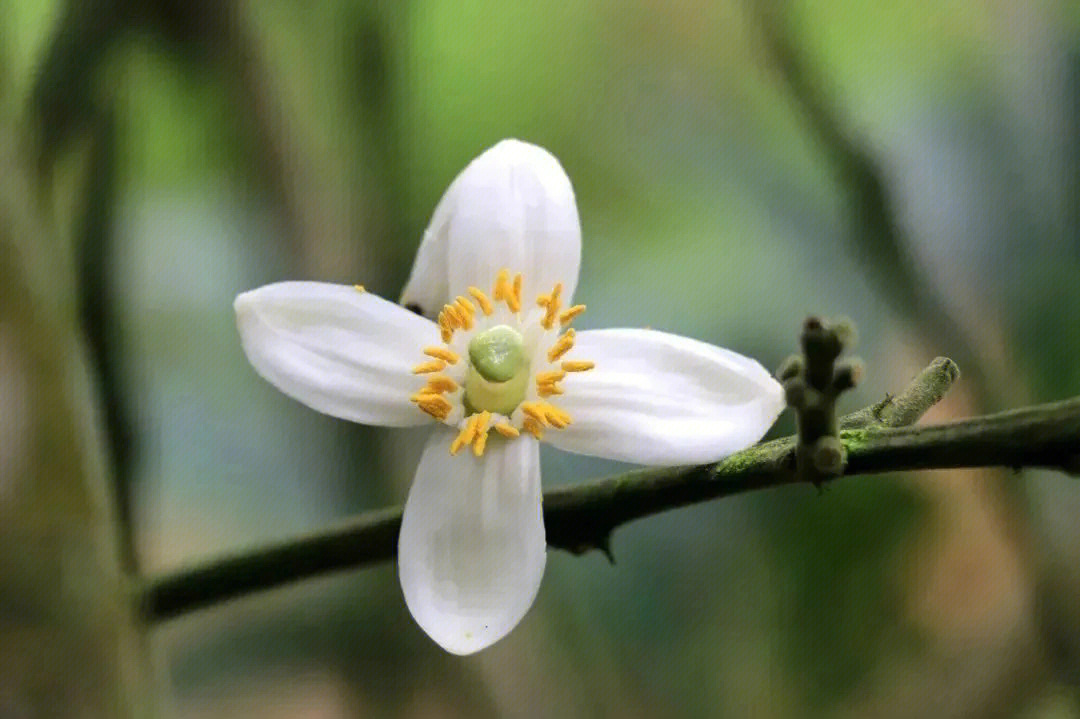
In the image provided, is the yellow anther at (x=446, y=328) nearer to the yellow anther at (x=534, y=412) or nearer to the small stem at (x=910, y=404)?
the yellow anther at (x=534, y=412)

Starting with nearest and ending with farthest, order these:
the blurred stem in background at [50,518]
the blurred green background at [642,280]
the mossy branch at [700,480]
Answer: the mossy branch at [700,480] < the blurred stem in background at [50,518] < the blurred green background at [642,280]

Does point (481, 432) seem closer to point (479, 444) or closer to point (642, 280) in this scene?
point (479, 444)

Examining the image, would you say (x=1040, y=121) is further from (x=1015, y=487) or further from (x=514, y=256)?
(x=514, y=256)

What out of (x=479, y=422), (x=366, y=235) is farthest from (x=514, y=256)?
(x=366, y=235)

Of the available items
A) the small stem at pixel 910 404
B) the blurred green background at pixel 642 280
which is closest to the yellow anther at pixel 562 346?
the small stem at pixel 910 404

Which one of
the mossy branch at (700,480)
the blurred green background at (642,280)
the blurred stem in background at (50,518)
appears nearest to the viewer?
the mossy branch at (700,480)

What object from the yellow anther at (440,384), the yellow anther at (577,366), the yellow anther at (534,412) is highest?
the yellow anther at (577,366)

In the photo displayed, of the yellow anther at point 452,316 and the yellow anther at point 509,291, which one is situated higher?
the yellow anther at point 509,291

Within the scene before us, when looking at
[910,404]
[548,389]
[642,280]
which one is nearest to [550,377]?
[548,389]

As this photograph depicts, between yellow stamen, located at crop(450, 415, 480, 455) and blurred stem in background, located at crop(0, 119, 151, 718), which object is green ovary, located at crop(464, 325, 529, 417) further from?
blurred stem in background, located at crop(0, 119, 151, 718)

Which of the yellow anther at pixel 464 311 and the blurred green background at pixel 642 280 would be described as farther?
the blurred green background at pixel 642 280
